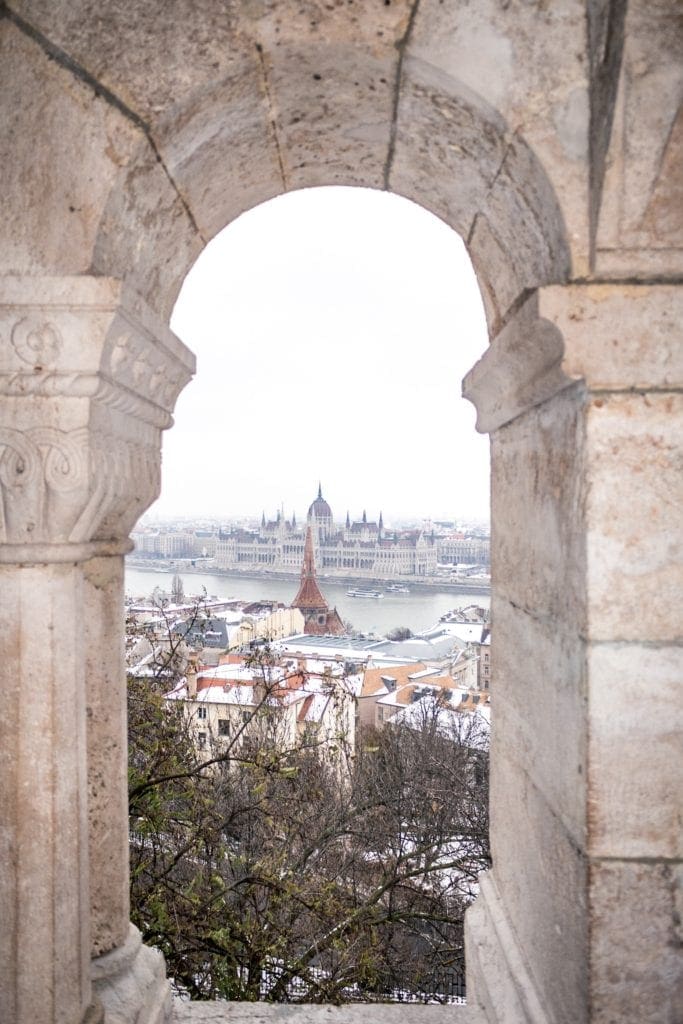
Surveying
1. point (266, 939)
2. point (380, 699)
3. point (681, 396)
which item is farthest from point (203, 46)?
point (380, 699)

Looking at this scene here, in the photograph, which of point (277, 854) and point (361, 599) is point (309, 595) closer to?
point (361, 599)

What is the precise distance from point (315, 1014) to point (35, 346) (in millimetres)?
1780

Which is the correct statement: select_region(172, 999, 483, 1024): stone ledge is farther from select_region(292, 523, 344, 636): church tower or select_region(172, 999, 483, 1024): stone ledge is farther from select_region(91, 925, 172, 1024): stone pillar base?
select_region(292, 523, 344, 636): church tower

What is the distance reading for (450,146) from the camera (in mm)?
1576

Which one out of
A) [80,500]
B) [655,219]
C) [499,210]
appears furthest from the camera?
[499,210]

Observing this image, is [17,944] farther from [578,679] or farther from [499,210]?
[499,210]

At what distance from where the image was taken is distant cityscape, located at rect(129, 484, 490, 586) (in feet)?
124

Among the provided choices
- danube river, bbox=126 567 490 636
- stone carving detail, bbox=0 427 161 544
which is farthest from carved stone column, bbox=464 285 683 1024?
danube river, bbox=126 567 490 636

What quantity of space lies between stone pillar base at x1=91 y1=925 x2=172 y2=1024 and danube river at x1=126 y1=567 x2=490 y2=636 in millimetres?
24433

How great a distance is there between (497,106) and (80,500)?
108cm

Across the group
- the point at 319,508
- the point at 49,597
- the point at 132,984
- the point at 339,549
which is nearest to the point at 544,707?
the point at 49,597

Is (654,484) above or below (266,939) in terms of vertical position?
above

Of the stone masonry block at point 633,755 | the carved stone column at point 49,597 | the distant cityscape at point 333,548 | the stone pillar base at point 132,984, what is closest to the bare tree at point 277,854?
the stone pillar base at point 132,984

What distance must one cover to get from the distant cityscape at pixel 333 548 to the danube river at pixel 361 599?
1232 mm
